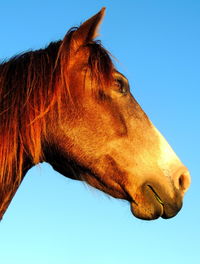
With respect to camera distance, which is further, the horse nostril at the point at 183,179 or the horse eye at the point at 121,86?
the horse eye at the point at 121,86

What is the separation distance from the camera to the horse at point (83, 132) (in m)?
5.23

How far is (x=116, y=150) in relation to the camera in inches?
212

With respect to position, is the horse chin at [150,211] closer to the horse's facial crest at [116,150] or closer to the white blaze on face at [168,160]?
the horse's facial crest at [116,150]

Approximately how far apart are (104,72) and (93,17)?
61 centimetres

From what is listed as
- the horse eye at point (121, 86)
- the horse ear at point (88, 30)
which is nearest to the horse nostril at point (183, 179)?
the horse eye at point (121, 86)

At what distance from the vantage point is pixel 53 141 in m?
→ 5.38

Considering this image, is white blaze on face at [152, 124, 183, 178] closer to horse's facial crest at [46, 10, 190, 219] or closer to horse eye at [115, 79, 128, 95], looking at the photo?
horse's facial crest at [46, 10, 190, 219]

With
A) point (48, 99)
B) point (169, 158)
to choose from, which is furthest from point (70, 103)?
point (169, 158)

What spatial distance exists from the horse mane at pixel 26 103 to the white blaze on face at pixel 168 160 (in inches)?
38.4

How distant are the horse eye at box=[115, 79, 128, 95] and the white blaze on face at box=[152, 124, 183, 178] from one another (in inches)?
29.1

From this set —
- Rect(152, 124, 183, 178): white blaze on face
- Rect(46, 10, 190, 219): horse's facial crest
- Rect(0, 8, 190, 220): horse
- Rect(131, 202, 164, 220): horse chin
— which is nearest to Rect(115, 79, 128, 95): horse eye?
Rect(0, 8, 190, 220): horse

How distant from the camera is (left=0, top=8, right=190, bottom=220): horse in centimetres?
523

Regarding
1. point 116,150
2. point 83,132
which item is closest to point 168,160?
→ point 116,150

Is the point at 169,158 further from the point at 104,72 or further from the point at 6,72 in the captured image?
the point at 6,72
